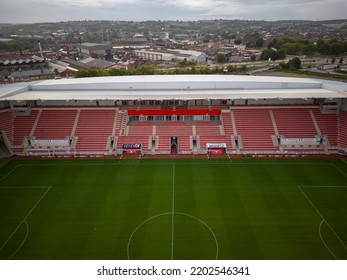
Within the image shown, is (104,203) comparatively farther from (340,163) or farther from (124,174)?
(340,163)

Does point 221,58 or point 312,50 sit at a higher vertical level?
point 312,50

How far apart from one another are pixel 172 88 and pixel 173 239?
2405 cm

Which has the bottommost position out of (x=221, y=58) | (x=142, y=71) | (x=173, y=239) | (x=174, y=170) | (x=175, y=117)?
(x=174, y=170)

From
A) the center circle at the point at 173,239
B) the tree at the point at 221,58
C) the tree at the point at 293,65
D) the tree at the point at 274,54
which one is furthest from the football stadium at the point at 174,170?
the tree at the point at 274,54

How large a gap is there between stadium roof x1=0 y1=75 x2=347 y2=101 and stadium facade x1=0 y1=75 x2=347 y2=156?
13 centimetres

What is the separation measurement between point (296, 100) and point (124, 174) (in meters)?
26.2

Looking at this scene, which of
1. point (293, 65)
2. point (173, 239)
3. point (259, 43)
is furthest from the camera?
point (259, 43)

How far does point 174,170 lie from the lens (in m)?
29.2

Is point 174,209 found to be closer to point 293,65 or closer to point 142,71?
point 142,71

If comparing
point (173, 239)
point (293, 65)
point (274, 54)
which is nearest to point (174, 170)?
point (173, 239)

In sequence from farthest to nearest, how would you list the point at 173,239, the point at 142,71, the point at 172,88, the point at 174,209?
the point at 142,71, the point at 172,88, the point at 174,209, the point at 173,239

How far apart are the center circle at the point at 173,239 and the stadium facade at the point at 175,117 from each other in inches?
525

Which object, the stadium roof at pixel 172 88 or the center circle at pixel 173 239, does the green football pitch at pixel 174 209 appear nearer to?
the center circle at pixel 173 239

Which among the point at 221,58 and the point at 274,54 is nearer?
the point at 274,54
